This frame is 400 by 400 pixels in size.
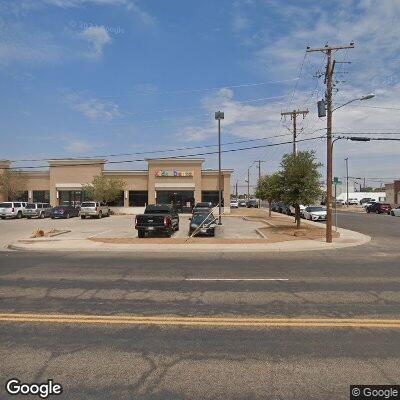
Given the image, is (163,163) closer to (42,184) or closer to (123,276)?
(42,184)

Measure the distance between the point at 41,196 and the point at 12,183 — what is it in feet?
13.6

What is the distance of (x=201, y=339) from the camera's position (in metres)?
5.73

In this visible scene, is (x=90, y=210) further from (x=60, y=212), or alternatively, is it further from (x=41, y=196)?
(x=41, y=196)

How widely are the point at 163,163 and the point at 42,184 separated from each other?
1673 cm

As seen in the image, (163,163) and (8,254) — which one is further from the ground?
(163,163)

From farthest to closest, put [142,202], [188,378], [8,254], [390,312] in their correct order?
[142,202]
[8,254]
[390,312]
[188,378]

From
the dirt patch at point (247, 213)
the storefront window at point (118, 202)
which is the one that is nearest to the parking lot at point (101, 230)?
the dirt patch at point (247, 213)

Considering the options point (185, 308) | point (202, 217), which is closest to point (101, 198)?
point (202, 217)

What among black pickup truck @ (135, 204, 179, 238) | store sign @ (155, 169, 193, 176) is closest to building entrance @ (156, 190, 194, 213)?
store sign @ (155, 169, 193, 176)

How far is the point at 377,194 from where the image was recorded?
432 ft

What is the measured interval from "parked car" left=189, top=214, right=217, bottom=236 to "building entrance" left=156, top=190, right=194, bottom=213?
27.5 metres

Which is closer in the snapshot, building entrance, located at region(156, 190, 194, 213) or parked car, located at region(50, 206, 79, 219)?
parked car, located at region(50, 206, 79, 219)

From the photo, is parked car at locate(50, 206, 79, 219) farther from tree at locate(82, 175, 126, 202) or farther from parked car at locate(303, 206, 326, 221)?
parked car at locate(303, 206, 326, 221)

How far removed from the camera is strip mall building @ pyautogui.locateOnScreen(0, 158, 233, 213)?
5109 centimetres
